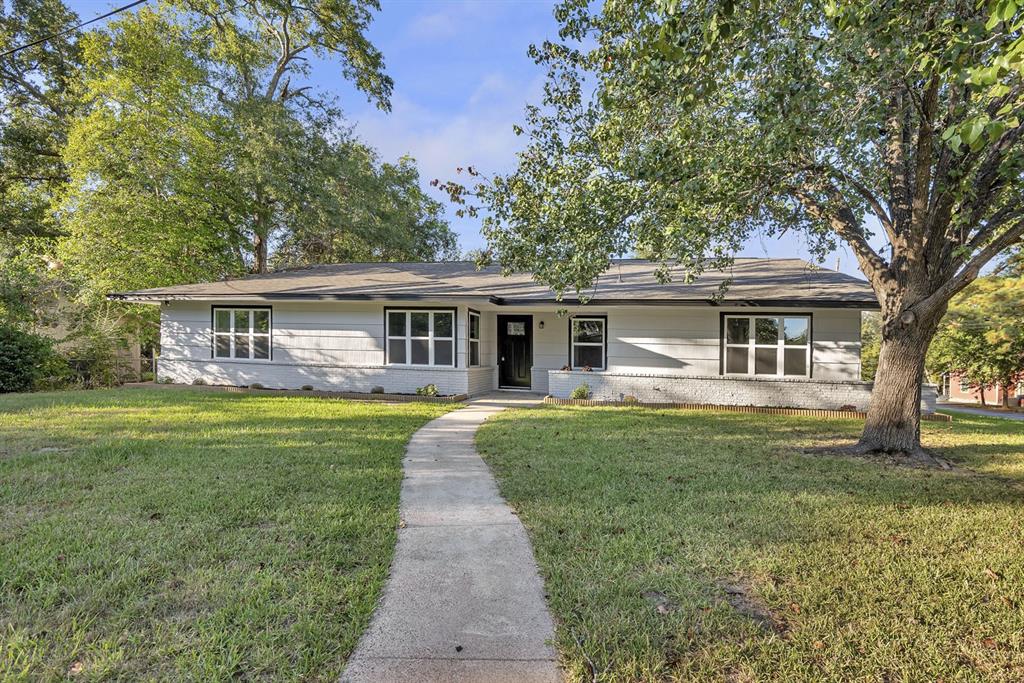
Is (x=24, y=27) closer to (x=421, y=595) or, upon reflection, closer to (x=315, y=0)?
(x=315, y=0)

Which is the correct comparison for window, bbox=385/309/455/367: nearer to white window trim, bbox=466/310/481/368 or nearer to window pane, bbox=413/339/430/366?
window pane, bbox=413/339/430/366

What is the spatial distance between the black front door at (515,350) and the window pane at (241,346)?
7.22 metres

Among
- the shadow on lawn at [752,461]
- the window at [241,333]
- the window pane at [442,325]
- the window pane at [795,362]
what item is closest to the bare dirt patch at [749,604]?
the shadow on lawn at [752,461]

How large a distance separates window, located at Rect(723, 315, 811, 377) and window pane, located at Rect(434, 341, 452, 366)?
6814 mm

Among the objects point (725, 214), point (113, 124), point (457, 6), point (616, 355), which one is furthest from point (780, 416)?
point (113, 124)

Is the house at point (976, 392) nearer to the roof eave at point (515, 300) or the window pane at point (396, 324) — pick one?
the roof eave at point (515, 300)

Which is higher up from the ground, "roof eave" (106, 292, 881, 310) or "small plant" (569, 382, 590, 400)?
"roof eave" (106, 292, 881, 310)

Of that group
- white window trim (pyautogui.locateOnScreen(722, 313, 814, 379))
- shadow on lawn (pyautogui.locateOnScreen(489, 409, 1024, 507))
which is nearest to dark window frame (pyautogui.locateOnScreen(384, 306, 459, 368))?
shadow on lawn (pyautogui.locateOnScreen(489, 409, 1024, 507))

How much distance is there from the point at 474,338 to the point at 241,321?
676cm

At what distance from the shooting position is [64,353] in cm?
1464

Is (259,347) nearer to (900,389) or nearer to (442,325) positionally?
(442,325)

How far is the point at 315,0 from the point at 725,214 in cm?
2120

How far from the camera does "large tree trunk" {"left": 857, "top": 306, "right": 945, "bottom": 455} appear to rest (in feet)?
22.0

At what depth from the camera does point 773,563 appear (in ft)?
11.0
